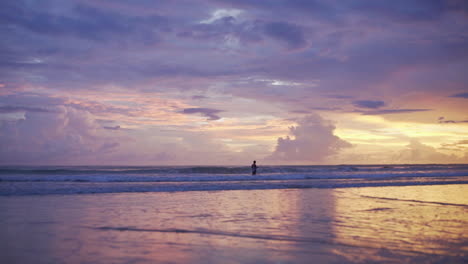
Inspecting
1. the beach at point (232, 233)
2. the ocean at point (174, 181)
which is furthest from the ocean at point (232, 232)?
the ocean at point (174, 181)

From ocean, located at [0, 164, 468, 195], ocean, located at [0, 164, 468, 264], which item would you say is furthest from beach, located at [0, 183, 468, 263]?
ocean, located at [0, 164, 468, 195]

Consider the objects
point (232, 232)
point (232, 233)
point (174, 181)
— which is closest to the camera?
point (232, 233)

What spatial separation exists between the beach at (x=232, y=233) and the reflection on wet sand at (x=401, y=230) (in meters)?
0.02

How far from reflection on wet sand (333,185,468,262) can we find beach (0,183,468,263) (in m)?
0.02

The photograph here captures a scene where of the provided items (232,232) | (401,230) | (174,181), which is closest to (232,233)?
(232,232)

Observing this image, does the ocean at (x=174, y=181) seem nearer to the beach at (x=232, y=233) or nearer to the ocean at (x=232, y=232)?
the ocean at (x=232, y=232)

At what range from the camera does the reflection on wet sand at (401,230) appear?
262 inches

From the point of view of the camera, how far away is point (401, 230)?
8.66m

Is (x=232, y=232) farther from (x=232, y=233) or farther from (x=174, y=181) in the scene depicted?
(x=174, y=181)

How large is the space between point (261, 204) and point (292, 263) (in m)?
7.67

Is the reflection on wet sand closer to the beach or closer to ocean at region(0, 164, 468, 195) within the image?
the beach

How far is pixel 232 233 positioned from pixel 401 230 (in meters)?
4.32

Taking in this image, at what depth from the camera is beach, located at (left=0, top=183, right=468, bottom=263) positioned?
640 centimetres

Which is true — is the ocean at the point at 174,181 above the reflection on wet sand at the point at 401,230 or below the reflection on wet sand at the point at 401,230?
below
